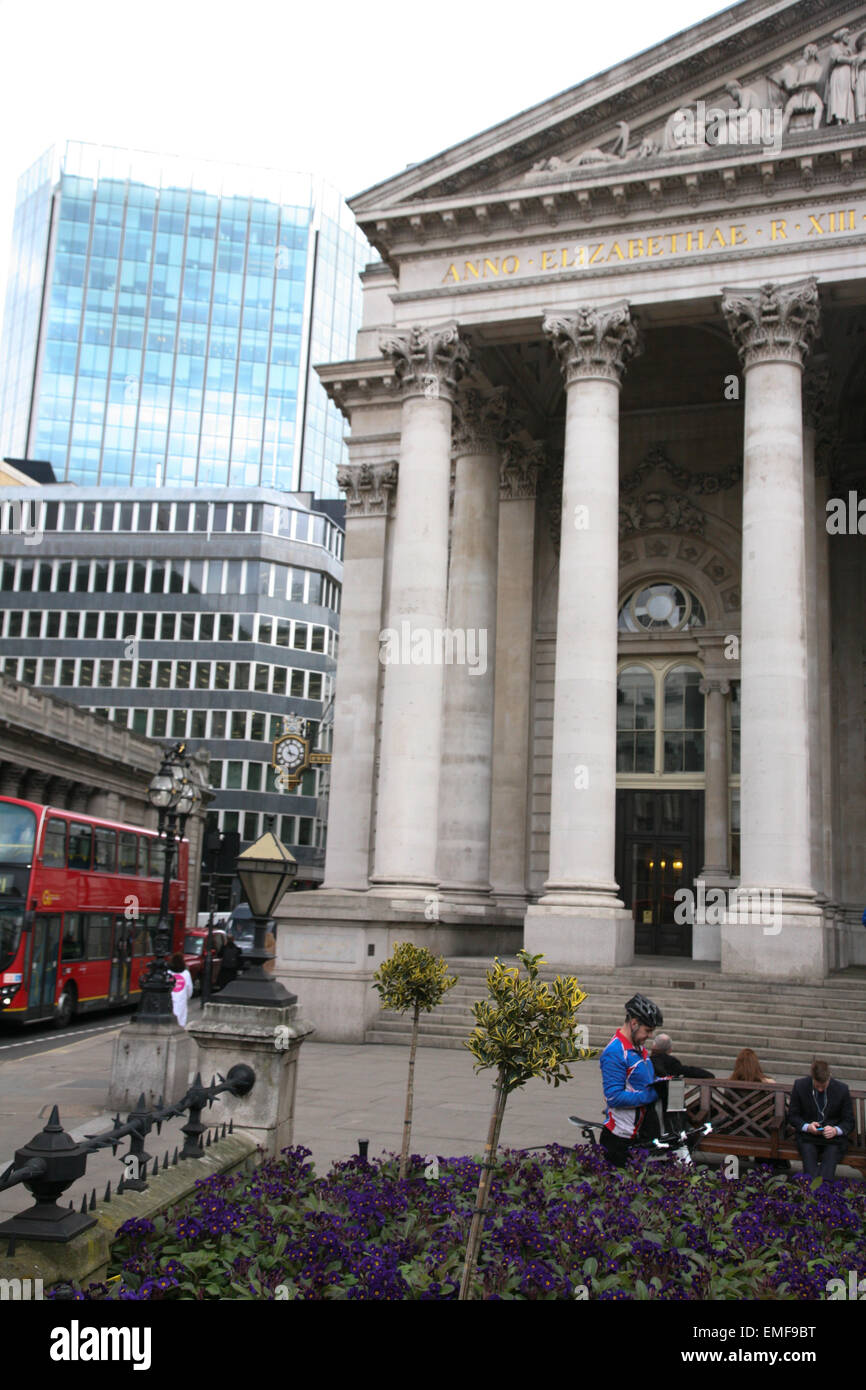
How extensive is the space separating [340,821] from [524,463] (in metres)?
11.3

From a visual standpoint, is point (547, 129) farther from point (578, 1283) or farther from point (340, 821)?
point (578, 1283)

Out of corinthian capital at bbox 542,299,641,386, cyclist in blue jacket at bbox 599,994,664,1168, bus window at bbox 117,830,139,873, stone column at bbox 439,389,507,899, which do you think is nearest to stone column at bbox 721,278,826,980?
corinthian capital at bbox 542,299,641,386

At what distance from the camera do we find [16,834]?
2419cm

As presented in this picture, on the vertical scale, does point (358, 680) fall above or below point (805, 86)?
below

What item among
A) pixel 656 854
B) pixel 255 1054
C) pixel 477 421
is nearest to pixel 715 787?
pixel 656 854

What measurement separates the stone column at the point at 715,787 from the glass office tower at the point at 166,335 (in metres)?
90.9

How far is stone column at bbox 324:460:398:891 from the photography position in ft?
108

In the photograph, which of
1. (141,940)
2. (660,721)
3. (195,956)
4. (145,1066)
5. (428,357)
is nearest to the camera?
(145,1066)

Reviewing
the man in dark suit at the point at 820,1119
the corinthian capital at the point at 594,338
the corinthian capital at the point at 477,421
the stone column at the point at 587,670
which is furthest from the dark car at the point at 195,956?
the man in dark suit at the point at 820,1119

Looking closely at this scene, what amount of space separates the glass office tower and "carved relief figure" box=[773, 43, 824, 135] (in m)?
95.5

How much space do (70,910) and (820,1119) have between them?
752 inches

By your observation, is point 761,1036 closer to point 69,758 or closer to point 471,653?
point 471,653

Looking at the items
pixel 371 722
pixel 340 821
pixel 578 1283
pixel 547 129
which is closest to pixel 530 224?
pixel 547 129

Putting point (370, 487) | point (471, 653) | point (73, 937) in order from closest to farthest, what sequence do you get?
point (73, 937) < point (471, 653) < point (370, 487)
